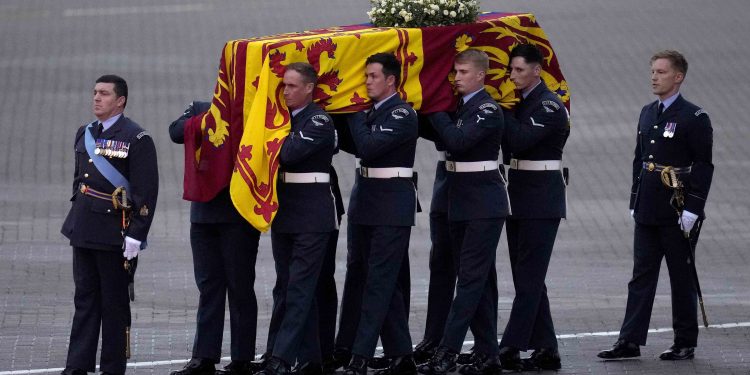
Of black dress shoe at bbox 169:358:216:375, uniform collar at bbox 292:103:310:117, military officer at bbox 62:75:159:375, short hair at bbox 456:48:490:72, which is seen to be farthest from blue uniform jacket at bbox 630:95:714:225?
military officer at bbox 62:75:159:375

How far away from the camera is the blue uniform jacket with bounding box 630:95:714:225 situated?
9328 millimetres

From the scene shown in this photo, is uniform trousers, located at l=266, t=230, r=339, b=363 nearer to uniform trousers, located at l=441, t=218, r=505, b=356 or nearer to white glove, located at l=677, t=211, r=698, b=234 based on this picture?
uniform trousers, located at l=441, t=218, r=505, b=356

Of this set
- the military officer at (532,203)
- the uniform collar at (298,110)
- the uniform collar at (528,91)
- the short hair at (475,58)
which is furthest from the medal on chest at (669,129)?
the uniform collar at (298,110)

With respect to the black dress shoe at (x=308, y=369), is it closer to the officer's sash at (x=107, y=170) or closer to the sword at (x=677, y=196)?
the officer's sash at (x=107, y=170)

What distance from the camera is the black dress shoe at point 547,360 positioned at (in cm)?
921

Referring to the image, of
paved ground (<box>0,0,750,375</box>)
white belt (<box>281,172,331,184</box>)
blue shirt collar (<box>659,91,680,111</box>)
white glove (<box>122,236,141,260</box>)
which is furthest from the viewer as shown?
paved ground (<box>0,0,750,375</box>)

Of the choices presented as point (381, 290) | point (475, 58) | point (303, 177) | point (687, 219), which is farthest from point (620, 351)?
point (303, 177)

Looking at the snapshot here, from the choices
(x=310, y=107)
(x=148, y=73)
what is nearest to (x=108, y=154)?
(x=310, y=107)

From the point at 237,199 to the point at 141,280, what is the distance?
3915 millimetres

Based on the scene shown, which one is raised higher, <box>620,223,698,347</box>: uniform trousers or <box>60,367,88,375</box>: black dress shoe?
<box>620,223,698,347</box>: uniform trousers

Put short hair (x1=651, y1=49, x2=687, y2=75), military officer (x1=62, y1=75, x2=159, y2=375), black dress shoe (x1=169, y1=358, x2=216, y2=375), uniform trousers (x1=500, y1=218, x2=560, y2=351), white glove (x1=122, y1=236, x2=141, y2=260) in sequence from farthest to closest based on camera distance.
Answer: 1. short hair (x1=651, y1=49, x2=687, y2=75)
2. uniform trousers (x1=500, y1=218, x2=560, y2=351)
3. black dress shoe (x1=169, y1=358, x2=216, y2=375)
4. military officer (x1=62, y1=75, x2=159, y2=375)
5. white glove (x1=122, y1=236, x2=141, y2=260)

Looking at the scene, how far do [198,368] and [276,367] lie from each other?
522mm

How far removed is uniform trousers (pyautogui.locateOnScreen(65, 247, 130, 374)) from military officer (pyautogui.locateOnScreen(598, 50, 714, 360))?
9.32 feet

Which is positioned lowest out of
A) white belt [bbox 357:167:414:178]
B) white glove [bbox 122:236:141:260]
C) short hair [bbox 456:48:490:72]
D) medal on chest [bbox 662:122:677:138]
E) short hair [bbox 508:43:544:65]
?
white glove [bbox 122:236:141:260]
